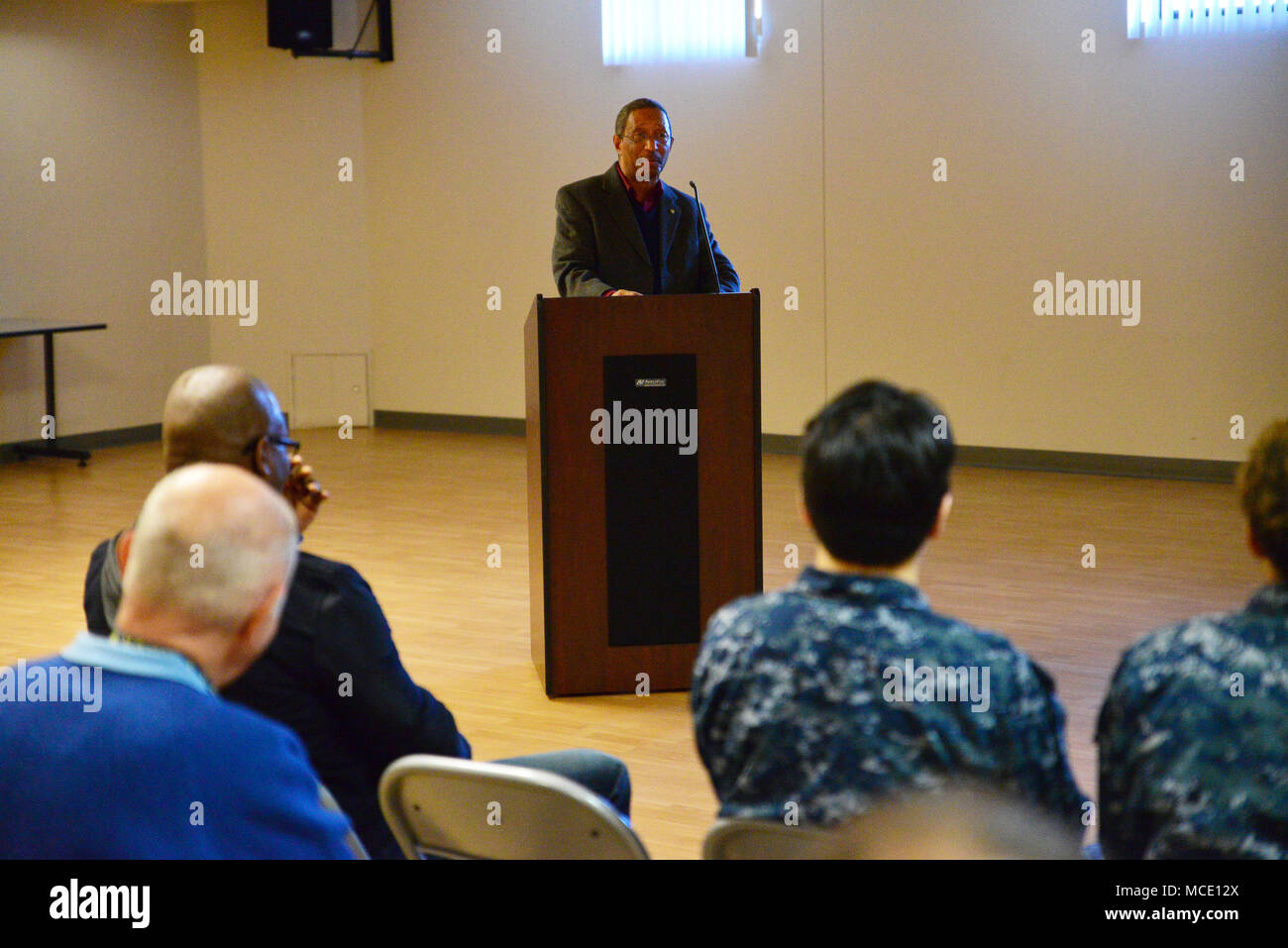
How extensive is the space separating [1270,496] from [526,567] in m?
4.65

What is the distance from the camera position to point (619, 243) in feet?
15.7

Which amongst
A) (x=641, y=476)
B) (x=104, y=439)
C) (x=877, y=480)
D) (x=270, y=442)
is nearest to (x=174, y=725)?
(x=877, y=480)

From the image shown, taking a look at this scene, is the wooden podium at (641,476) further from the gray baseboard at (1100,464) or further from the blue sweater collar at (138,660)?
the gray baseboard at (1100,464)

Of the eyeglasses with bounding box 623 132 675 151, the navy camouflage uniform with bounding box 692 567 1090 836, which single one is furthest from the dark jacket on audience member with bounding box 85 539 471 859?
the eyeglasses with bounding box 623 132 675 151

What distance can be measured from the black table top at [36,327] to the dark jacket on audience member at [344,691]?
6759 mm

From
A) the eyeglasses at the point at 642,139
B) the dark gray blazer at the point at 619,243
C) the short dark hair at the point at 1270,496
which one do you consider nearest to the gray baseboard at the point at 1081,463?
the dark gray blazer at the point at 619,243

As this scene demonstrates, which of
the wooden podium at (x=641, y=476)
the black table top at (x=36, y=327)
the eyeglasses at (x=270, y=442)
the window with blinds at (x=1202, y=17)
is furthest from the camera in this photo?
the black table top at (x=36, y=327)

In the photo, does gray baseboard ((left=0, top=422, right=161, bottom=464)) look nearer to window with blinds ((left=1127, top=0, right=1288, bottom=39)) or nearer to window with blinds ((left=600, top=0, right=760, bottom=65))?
window with blinds ((left=600, top=0, right=760, bottom=65))

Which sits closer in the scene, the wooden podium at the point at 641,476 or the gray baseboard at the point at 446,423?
the wooden podium at the point at 641,476

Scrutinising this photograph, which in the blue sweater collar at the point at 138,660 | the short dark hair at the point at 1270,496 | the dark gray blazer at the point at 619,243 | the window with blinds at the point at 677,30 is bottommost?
the blue sweater collar at the point at 138,660

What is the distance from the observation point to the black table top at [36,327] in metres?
8.39

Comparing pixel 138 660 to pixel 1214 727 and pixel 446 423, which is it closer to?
pixel 1214 727

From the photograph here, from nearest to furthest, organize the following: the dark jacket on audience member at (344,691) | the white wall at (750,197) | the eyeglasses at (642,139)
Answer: the dark jacket on audience member at (344,691) → the eyeglasses at (642,139) → the white wall at (750,197)
